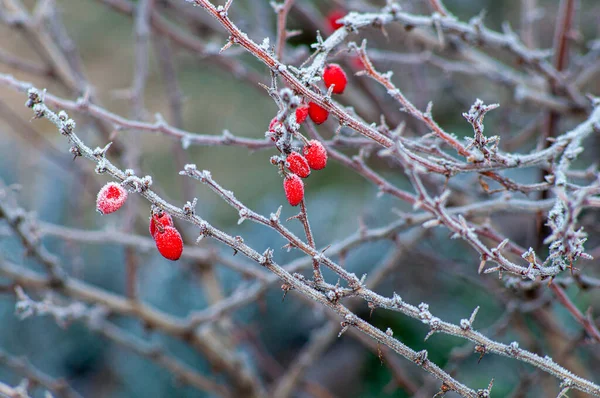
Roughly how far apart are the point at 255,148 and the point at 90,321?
1.22 meters

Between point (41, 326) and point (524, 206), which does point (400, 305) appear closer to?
point (524, 206)

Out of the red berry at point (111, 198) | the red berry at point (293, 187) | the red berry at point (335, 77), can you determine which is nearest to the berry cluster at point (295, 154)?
the red berry at point (293, 187)

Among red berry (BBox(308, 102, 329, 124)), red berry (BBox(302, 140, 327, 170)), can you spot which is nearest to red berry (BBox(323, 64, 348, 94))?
red berry (BBox(308, 102, 329, 124))

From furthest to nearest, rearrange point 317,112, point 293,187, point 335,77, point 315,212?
point 315,212 < point 335,77 < point 317,112 < point 293,187

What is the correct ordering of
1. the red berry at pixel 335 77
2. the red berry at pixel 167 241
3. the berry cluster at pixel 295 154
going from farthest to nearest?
the red berry at pixel 335 77, the red berry at pixel 167 241, the berry cluster at pixel 295 154

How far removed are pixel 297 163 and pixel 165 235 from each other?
28cm

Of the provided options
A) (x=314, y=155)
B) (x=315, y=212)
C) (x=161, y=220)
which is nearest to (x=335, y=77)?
(x=314, y=155)

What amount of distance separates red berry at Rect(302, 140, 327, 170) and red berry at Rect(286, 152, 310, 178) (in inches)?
2.0

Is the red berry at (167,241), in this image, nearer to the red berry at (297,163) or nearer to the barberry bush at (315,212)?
the barberry bush at (315,212)

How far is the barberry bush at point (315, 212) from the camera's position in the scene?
106 centimetres

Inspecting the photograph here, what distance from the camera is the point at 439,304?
11.8ft

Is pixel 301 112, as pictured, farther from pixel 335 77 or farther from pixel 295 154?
pixel 335 77

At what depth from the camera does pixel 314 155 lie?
105cm

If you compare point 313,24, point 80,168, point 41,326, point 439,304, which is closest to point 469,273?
point 439,304
